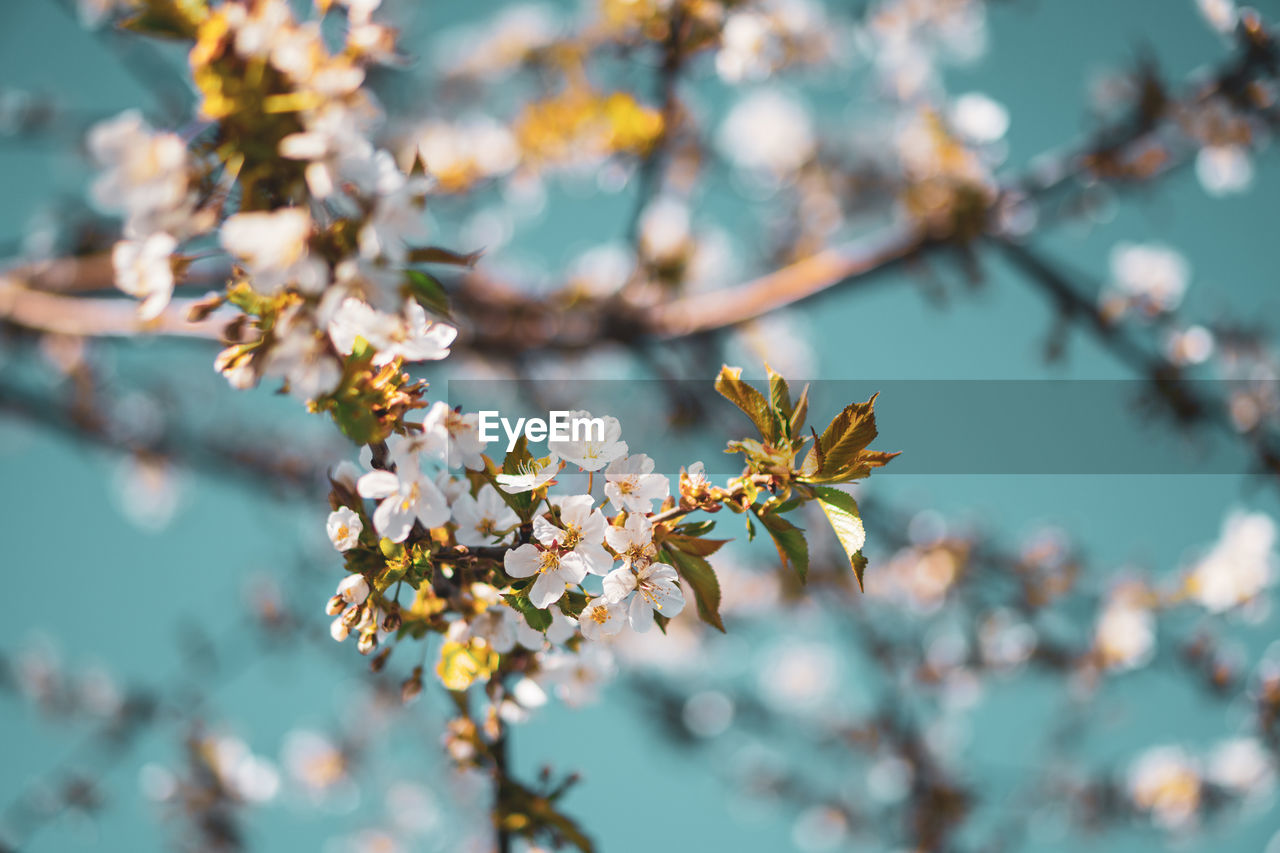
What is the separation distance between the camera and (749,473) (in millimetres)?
→ 797

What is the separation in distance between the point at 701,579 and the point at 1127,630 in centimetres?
285

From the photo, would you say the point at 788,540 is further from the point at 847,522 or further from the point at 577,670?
the point at 577,670

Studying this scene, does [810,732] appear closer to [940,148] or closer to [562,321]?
[562,321]

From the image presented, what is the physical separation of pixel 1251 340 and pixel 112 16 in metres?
3.86

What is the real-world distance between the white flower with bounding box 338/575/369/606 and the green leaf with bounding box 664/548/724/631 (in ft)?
1.07

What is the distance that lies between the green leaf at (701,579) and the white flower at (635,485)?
6cm

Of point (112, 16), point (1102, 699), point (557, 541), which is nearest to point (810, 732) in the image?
point (1102, 699)

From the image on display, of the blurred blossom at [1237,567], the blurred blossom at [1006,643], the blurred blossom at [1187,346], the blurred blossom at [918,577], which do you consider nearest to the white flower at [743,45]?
the blurred blossom at [1187,346]

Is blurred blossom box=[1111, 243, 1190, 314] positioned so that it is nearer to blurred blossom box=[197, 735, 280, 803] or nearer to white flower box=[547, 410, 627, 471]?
white flower box=[547, 410, 627, 471]

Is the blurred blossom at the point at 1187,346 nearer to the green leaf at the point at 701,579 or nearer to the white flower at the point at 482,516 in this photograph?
the green leaf at the point at 701,579

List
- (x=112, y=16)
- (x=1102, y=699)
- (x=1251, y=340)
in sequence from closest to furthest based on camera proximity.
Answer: (x=112, y=16) → (x=1251, y=340) → (x=1102, y=699)

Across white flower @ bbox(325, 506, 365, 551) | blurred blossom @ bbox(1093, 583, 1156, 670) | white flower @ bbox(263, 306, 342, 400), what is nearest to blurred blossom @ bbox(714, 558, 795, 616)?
blurred blossom @ bbox(1093, 583, 1156, 670)

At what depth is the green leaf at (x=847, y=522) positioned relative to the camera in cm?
71

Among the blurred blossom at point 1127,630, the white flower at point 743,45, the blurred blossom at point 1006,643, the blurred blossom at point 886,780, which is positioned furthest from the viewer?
the blurred blossom at point 886,780
